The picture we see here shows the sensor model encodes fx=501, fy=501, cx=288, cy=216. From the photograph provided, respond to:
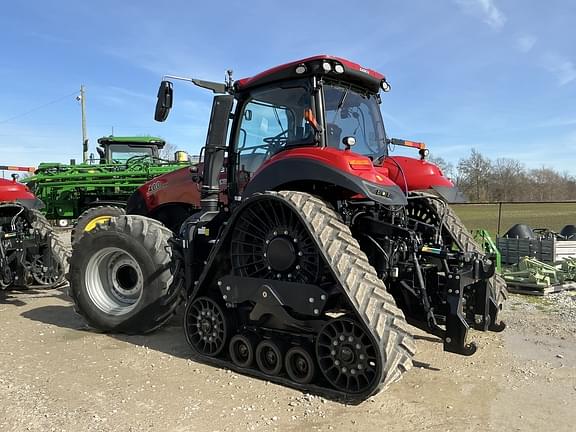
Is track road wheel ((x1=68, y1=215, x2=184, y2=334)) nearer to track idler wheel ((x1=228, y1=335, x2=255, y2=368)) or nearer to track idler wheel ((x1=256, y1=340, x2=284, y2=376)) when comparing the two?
track idler wheel ((x1=228, y1=335, x2=255, y2=368))

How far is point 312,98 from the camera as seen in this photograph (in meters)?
4.50

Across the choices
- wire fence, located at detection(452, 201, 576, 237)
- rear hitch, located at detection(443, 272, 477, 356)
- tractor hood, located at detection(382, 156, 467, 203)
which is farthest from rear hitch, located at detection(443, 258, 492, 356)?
wire fence, located at detection(452, 201, 576, 237)

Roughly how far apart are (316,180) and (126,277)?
2.93 metres

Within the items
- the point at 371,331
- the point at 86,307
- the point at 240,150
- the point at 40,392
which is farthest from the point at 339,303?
the point at 86,307

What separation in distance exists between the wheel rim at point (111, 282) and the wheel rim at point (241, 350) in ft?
5.37

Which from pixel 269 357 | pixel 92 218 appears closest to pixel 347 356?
pixel 269 357

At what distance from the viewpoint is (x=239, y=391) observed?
158 inches

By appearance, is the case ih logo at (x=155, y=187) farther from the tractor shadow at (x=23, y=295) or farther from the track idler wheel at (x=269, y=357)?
the track idler wheel at (x=269, y=357)

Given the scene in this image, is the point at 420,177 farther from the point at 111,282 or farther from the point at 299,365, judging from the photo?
the point at 111,282

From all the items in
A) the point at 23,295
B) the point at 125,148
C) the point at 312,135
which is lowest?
the point at 23,295

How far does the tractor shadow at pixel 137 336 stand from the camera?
5113mm

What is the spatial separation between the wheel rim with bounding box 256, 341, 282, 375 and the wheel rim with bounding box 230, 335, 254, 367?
0.11 m

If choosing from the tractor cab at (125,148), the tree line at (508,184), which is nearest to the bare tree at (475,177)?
the tree line at (508,184)

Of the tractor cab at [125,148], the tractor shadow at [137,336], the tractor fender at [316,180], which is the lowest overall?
→ the tractor shadow at [137,336]
